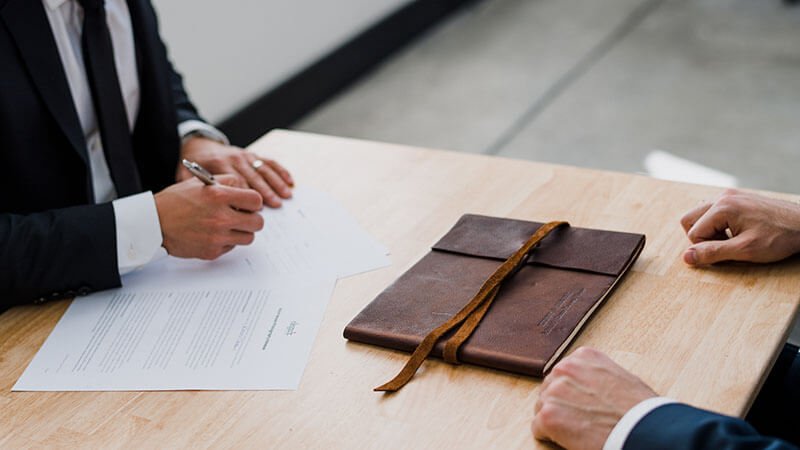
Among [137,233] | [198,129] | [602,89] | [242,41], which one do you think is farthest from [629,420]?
[602,89]

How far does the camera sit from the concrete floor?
12.3 feet

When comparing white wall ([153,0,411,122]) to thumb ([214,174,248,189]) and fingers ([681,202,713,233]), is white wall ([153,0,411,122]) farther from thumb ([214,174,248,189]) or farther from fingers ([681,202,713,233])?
fingers ([681,202,713,233])

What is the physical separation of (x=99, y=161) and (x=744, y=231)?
1.22 meters

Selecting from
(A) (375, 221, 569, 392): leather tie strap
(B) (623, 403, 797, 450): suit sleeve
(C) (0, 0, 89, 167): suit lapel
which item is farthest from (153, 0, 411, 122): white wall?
(B) (623, 403, 797, 450): suit sleeve

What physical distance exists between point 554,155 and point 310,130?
1.10 meters

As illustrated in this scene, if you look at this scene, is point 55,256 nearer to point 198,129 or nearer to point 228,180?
point 228,180

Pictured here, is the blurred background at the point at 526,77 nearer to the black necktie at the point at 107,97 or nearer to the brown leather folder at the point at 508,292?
the black necktie at the point at 107,97

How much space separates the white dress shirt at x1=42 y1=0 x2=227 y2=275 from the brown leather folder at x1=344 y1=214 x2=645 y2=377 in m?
0.42

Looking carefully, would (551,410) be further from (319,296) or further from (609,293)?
(319,296)

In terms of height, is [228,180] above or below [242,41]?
above

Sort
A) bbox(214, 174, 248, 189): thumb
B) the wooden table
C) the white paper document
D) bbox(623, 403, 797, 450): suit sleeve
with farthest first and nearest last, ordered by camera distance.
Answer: bbox(214, 174, 248, 189): thumb
the white paper document
the wooden table
bbox(623, 403, 797, 450): suit sleeve

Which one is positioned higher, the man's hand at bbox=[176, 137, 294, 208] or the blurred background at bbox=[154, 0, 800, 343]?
the man's hand at bbox=[176, 137, 294, 208]

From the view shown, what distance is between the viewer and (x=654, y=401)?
A: 1051mm

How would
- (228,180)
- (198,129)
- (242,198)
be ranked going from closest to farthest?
1. (242,198)
2. (228,180)
3. (198,129)
